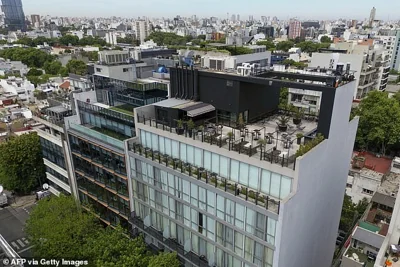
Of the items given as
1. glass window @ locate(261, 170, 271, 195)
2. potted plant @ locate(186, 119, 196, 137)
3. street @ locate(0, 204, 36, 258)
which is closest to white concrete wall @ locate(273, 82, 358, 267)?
glass window @ locate(261, 170, 271, 195)

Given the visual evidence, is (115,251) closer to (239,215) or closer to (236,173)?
(239,215)

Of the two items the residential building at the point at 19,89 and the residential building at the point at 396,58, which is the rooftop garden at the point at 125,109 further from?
the residential building at the point at 396,58

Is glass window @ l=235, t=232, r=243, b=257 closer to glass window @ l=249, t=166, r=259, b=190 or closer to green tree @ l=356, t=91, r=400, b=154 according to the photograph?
→ glass window @ l=249, t=166, r=259, b=190

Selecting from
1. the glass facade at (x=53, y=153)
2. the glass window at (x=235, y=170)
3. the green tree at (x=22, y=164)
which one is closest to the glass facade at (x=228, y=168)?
the glass window at (x=235, y=170)

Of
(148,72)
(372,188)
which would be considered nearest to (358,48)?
(372,188)

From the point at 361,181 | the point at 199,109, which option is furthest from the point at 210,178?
the point at 361,181
